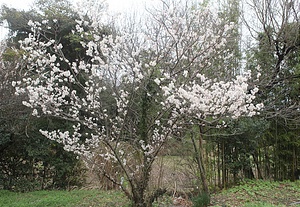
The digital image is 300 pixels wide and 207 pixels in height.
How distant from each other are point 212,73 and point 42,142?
15.3 feet

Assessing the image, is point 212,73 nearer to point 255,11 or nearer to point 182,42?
point 182,42

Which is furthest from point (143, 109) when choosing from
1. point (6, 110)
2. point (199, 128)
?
point (6, 110)

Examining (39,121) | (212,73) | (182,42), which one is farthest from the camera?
(39,121)

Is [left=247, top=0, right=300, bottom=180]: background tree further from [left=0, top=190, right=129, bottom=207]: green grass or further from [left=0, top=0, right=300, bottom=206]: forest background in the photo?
[left=0, top=190, right=129, bottom=207]: green grass

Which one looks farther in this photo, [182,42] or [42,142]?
[42,142]

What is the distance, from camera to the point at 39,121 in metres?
7.05

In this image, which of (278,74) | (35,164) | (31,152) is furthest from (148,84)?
(35,164)

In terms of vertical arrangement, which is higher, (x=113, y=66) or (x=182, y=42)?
(x=182, y=42)

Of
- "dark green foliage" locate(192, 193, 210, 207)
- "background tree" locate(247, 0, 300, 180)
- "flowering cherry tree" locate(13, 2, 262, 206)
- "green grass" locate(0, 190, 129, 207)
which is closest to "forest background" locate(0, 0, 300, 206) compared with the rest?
"background tree" locate(247, 0, 300, 180)

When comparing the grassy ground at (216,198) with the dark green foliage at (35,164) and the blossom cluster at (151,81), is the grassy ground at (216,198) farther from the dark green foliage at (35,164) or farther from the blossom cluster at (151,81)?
the blossom cluster at (151,81)

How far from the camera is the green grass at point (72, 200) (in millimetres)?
5035

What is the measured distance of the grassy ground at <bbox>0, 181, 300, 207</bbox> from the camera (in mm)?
5000

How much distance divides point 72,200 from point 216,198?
9.44 feet

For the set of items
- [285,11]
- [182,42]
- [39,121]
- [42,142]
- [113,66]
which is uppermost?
[285,11]
